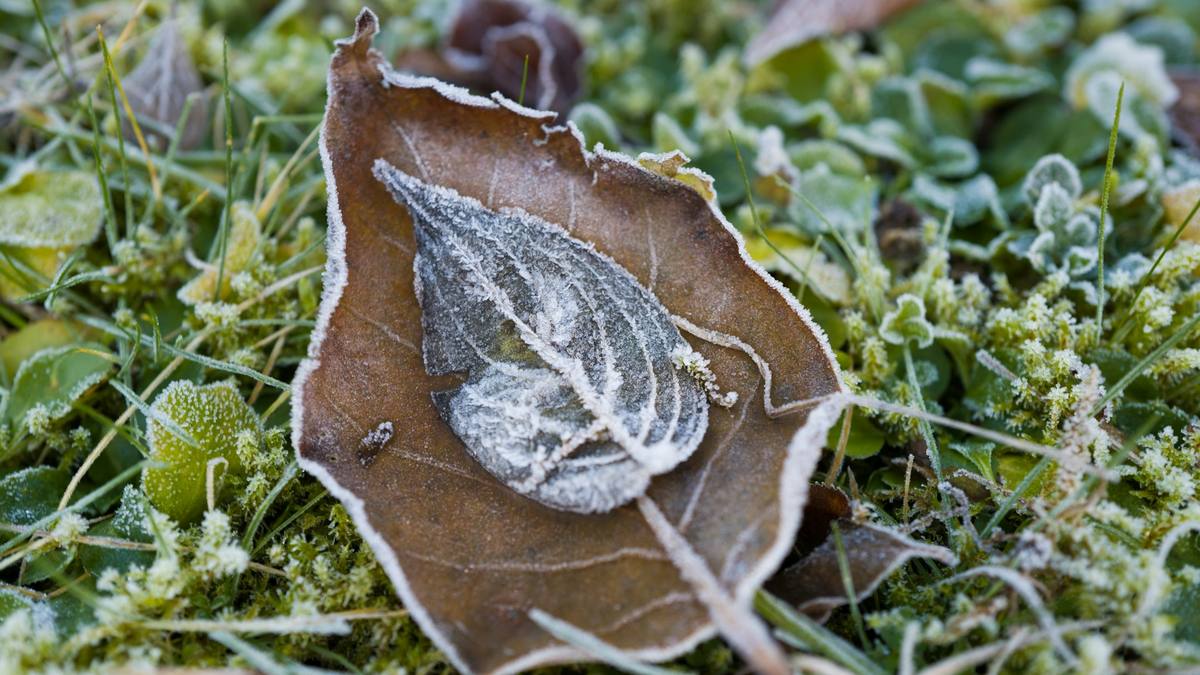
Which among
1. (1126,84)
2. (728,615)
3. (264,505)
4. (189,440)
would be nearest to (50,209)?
(189,440)

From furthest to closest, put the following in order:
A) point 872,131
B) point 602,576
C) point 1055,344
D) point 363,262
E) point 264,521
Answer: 1. point 872,131
2. point 1055,344
3. point 264,521
4. point 363,262
5. point 602,576

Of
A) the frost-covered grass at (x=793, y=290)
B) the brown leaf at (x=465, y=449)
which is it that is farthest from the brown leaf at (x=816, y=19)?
the brown leaf at (x=465, y=449)

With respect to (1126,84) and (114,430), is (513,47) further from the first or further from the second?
(1126,84)

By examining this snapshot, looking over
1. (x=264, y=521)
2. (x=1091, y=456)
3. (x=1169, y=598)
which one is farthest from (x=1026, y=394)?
(x=264, y=521)

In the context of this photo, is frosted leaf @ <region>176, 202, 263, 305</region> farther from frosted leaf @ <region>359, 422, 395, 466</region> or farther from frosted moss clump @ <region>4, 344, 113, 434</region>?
frosted leaf @ <region>359, 422, 395, 466</region>

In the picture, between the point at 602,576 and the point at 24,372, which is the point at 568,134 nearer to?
the point at 602,576
